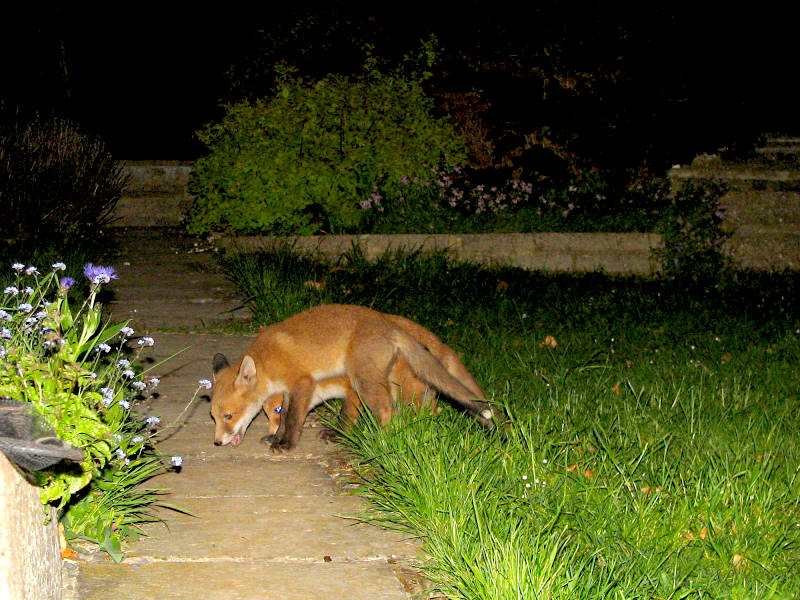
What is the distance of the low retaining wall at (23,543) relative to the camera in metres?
2.66

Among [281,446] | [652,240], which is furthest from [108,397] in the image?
[652,240]

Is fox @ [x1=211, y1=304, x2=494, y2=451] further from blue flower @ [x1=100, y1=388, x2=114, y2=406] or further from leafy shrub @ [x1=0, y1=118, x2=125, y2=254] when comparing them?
leafy shrub @ [x1=0, y1=118, x2=125, y2=254]

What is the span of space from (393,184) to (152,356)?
20.4ft

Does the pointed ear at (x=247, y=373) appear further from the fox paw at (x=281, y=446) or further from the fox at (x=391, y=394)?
the fox paw at (x=281, y=446)

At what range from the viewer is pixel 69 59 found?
21.4m

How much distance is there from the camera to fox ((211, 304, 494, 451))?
525cm

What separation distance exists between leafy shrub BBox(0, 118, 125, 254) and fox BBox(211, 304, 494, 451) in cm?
515

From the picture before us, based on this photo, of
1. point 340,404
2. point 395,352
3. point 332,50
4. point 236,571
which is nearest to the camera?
point 236,571

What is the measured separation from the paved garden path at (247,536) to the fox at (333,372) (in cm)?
19

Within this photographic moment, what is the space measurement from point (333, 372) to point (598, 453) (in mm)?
1659

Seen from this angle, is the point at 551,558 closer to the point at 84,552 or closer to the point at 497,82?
the point at 84,552

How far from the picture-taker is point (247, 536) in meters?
3.84

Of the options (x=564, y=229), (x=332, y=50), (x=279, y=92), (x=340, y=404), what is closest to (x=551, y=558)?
(x=340, y=404)

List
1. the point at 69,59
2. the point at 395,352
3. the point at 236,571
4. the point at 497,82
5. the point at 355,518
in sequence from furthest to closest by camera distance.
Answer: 1. the point at 69,59
2. the point at 497,82
3. the point at 395,352
4. the point at 355,518
5. the point at 236,571
